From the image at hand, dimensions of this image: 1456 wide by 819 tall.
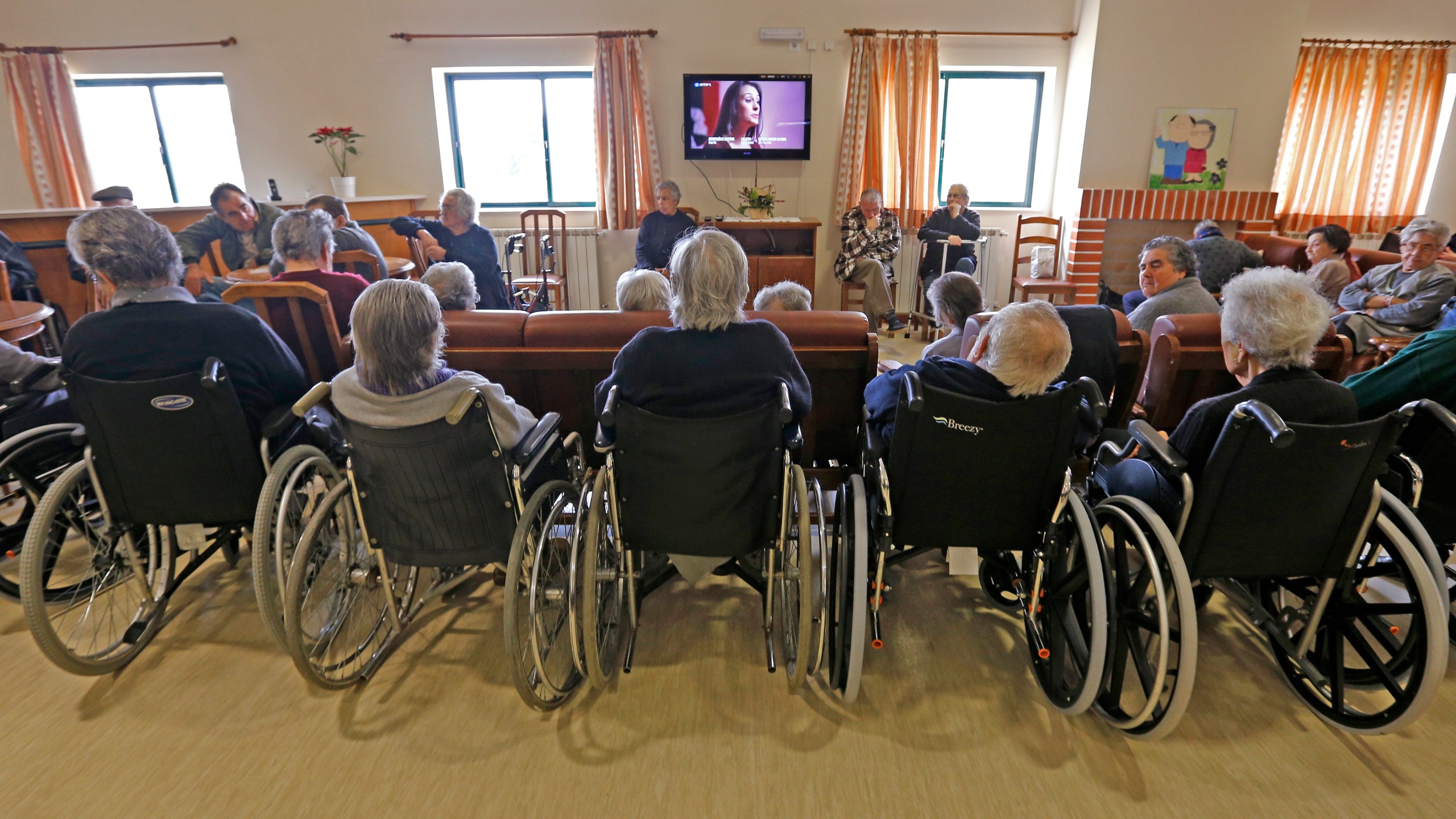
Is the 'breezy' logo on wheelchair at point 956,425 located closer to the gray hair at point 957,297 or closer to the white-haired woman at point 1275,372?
the white-haired woman at point 1275,372

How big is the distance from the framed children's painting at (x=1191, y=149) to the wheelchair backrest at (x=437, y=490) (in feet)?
18.5

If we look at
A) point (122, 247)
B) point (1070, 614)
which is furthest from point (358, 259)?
point (1070, 614)

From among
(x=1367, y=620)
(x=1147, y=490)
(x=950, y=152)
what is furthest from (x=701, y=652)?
(x=950, y=152)

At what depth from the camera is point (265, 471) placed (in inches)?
70.7

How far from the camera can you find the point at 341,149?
5.68 meters

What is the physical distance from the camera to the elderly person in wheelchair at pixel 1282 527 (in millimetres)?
1391

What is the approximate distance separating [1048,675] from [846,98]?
4973 millimetres

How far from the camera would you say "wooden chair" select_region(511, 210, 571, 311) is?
17.1 ft

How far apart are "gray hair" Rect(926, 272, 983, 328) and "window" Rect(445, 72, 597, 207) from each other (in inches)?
156

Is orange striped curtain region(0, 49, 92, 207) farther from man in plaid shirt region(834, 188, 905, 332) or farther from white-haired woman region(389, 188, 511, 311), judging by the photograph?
man in plaid shirt region(834, 188, 905, 332)

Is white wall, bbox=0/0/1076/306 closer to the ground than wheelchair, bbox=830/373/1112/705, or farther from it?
farther from it

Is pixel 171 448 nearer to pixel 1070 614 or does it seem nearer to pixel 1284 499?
pixel 1070 614

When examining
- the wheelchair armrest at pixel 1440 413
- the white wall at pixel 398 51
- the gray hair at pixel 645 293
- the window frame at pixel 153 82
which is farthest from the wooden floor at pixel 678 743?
the window frame at pixel 153 82

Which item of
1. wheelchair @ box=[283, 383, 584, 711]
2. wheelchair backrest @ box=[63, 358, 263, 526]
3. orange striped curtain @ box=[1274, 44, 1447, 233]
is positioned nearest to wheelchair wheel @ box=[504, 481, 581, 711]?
wheelchair @ box=[283, 383, 584, 711]
